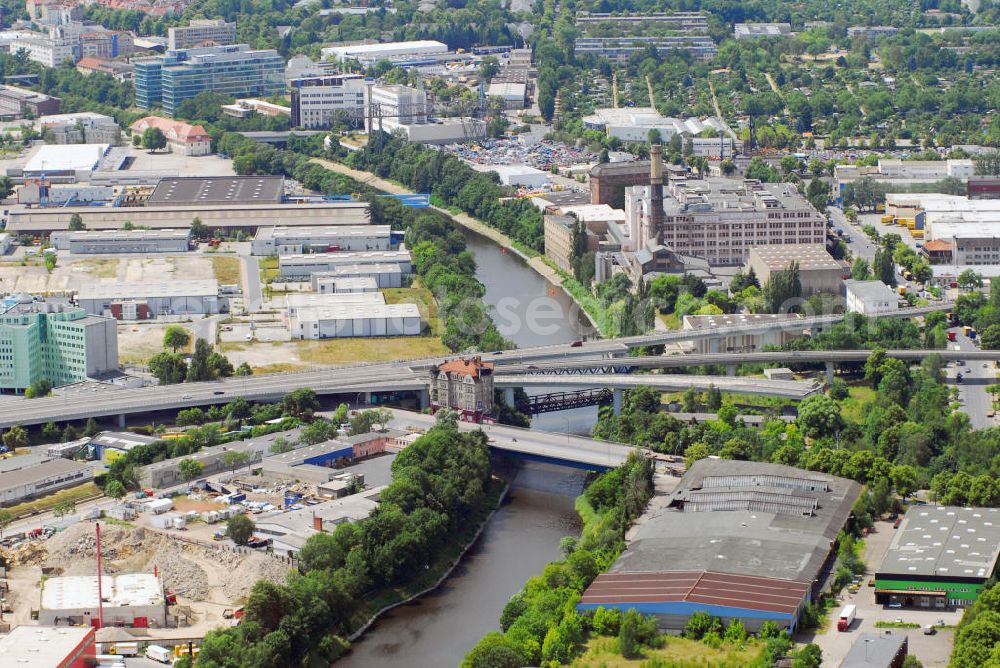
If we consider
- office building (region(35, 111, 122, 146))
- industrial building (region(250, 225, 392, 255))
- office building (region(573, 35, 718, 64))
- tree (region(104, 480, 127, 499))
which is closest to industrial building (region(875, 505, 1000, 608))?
tree (region(104, 480, 127, 499))

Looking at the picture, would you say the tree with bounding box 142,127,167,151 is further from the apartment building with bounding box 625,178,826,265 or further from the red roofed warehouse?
the apartment building with bounding box 625,178,826,265

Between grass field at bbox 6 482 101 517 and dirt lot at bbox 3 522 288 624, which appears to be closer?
dirt lot at bbox 3 522 288 624

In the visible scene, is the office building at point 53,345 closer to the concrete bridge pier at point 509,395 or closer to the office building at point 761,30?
the concrete bridge pier at point 509,395

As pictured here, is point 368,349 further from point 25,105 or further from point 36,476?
point 25,105

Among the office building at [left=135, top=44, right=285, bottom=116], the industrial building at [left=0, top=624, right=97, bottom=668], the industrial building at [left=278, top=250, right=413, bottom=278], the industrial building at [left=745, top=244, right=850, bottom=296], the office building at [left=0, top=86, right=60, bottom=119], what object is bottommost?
the industrial building at [left=0, top=624, right=97, bottom=668]

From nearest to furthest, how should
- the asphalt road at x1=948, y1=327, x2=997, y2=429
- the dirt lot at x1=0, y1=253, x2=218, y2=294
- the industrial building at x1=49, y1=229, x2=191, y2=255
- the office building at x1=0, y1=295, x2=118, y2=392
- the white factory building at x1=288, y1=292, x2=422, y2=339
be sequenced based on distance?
the asphalt road at x1=948, y1=327, x2=997, y2=429 < the office building at x1=0, y1=295, x2=118, y2=392 < the white factory building at x1=288, y1=292, x2=422, y2=339 < the dirt lot at x1=0, y1=253, x2=218, y2=294 < the industrial building at x1=49, y1=229, x2=191, y2=255

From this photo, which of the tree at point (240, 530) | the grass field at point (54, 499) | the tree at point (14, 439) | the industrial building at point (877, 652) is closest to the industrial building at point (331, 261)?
the tree at point (14, 439)
